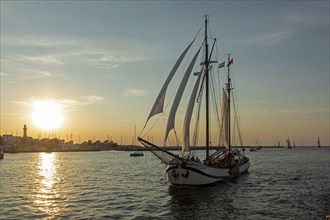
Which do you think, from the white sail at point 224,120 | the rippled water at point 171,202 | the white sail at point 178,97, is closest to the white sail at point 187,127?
the white sail at point 178,97

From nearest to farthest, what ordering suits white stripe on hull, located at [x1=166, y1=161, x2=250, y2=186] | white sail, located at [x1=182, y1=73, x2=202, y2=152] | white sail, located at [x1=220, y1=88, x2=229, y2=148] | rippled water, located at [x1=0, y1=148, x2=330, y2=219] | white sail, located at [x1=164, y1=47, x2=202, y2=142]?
rippled water, located at [x1=0, y1=148, x2=330, y2=219]
white sail, located at [x1=164, y1=47, x2=202, y2=142]
white stripe on hull, located at [x1=166, y1=161, x2=250, y2=186]
white sail, located at [x1=182, y1=73, x2=202, y2=152]
white sail, located at [x1=220, y1=88, x2=229, y2=148]

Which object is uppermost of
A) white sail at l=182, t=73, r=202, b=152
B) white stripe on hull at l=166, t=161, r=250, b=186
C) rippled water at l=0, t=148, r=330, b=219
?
white sail at l=182, t=73, r=202, b=152

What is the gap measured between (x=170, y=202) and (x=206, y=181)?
891 cm

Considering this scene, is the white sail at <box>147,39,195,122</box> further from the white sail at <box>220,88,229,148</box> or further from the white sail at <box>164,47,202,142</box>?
the white sail at <box>220,88,229,148</box>

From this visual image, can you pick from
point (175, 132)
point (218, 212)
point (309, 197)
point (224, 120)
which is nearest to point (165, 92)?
point (175, 132)

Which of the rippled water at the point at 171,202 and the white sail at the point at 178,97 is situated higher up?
the white sail at the point at 178,97

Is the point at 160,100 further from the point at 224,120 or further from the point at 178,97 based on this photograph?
the point at 224,120

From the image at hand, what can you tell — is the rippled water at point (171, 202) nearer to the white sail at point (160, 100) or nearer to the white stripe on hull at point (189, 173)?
the white stripe on hull at point (189, 173)

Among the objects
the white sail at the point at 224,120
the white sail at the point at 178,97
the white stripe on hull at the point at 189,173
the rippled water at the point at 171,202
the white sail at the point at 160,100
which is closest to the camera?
the rippled water at the point at 171,202

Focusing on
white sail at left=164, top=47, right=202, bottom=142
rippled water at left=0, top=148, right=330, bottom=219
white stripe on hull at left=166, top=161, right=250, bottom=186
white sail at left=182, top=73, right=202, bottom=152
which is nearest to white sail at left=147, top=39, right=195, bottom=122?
white sail at left=164, top=47, right=202, bottom=142

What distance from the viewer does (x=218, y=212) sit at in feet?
91.2

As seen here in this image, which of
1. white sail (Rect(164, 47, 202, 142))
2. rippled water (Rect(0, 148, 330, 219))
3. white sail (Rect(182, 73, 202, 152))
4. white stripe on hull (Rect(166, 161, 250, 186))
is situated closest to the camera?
rippled water (Rect(0, 148, 330, 219))

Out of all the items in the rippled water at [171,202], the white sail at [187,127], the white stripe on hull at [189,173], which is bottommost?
the rippled water at [171,202]

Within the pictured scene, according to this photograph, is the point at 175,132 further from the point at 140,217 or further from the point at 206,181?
the point at 140,217
